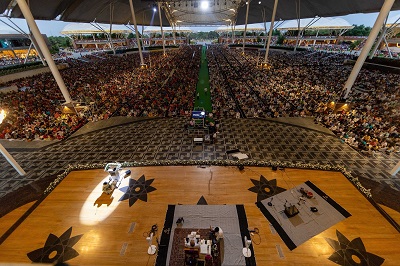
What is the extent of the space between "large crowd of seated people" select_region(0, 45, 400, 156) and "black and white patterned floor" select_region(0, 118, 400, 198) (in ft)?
5.18

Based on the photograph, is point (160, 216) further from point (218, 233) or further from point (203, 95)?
point (203, 95)

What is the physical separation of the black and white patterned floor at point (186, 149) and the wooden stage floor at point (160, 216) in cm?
194

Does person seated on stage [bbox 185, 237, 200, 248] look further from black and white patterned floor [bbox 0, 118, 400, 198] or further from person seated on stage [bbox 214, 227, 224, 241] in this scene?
black and white patterned floor [bbox 0, 118, 400, 198]

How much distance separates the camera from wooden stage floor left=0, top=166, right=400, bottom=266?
18.8 feet

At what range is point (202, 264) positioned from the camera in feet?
17.7

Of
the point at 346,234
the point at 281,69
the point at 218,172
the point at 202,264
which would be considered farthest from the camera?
the point at 281,69

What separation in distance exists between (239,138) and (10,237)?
462 inches

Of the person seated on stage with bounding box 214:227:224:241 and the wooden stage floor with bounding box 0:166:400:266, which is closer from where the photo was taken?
the wooden stage floor with bounding box 0:166:400:266

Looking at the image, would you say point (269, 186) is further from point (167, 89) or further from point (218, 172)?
point (167, 89)

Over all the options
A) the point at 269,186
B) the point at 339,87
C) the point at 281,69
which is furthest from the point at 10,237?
the point at 281,69

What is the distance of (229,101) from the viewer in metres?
18.6

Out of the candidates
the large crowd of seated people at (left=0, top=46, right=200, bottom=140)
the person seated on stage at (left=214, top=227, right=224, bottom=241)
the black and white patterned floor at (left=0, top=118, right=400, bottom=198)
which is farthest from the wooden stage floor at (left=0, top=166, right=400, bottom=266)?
the large crowd of seated people at (left=0, top=46, right=200, bottom=140)

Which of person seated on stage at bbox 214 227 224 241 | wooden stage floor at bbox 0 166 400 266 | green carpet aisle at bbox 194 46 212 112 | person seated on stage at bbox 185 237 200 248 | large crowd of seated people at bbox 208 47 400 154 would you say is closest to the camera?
person seated on stage at bbox 185 237 200 248

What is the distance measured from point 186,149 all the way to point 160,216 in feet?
16.8
